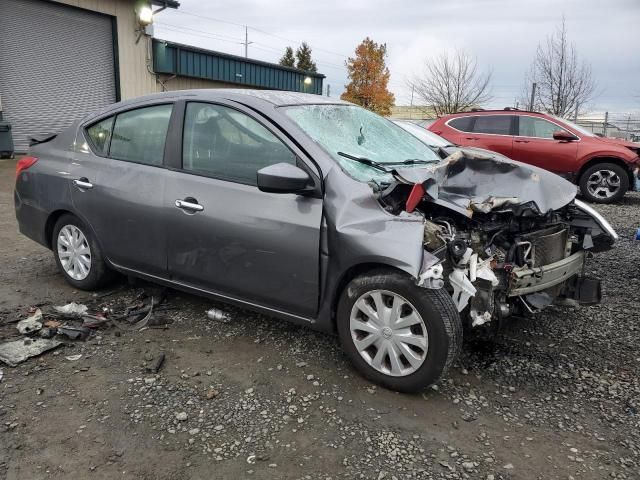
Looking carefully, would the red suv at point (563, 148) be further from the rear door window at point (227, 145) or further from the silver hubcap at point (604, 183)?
the rear door window at point (227, 145)

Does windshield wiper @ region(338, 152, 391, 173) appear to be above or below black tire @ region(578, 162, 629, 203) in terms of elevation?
above

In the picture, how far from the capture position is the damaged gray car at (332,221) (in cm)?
285

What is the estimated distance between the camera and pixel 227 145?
342cm

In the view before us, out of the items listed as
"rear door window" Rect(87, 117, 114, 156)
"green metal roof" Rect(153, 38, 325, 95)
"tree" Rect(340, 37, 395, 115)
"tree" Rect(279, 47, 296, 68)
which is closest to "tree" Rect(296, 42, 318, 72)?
"tree" Rect(279, 47, 296, 68)

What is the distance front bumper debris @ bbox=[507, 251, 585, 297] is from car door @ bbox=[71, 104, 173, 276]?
2300mm

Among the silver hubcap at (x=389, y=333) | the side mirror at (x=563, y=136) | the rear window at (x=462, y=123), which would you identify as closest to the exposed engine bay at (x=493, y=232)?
the silver hubcap at (x=389, y=333)

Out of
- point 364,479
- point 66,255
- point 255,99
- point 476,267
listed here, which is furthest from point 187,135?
point 364,479

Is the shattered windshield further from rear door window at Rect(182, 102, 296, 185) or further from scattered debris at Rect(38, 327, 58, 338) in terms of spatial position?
scattered debris at Rect(38, 327, 58, 338)

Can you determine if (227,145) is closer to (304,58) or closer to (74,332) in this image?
(74,332)

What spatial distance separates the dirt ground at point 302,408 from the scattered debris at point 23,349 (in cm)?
5

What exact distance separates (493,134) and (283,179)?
319 inches

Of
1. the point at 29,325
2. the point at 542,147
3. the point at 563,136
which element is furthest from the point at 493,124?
the point at 29,325

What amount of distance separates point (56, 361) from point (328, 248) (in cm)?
186

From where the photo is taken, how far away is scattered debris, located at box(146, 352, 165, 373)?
10.3 ft
